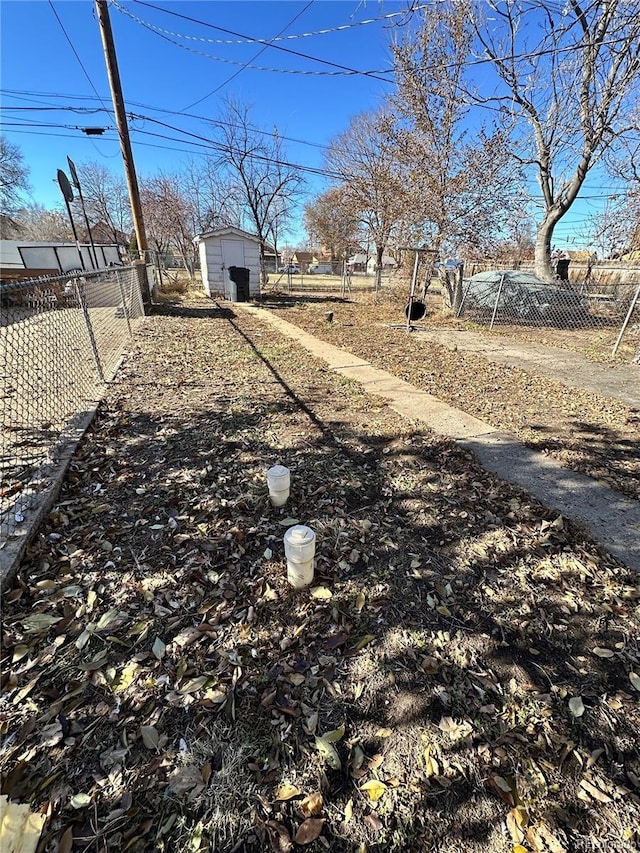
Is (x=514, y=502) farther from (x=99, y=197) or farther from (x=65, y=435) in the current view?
(x=99, y=197)

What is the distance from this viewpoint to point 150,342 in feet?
25.0

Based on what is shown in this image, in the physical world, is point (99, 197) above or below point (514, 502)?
above

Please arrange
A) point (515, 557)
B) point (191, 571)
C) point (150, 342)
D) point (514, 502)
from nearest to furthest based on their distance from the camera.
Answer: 1. point (191, 571)
2. point (515, 557)
3. point (514, 502)
4. point (150, 342)

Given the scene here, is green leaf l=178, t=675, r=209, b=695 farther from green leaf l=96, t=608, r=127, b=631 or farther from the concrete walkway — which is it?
the concrete walkway

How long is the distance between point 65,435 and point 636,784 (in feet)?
14.2

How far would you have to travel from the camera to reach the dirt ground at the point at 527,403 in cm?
372

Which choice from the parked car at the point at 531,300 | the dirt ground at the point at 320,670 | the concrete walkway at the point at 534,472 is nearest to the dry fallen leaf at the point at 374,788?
the dirt ground at the point at 320,670

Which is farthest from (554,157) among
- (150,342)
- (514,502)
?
(514,502)

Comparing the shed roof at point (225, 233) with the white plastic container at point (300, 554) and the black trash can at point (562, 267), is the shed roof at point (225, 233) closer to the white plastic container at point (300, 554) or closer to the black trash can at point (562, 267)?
the black trash can at point (562, 267)

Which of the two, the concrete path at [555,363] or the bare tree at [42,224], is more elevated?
the bare tree at [42,224]

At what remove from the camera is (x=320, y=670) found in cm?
171

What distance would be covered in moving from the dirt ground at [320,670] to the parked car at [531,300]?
1296 cm

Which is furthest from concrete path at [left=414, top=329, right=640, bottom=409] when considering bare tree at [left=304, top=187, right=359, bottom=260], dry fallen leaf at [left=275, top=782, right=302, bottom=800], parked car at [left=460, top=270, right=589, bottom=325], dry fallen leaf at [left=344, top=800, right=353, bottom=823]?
bare tree at [left=304, top=187, right=359, bottom=260]

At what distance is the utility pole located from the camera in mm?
10000
